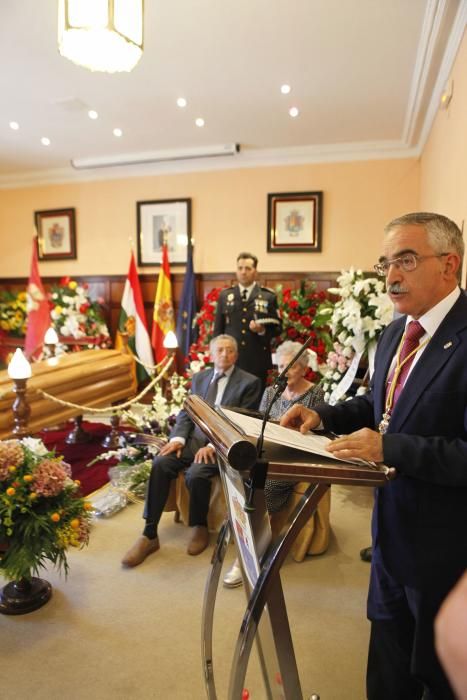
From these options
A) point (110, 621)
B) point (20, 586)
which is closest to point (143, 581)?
point (110, 621)

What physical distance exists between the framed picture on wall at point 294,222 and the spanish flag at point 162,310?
1.41 m

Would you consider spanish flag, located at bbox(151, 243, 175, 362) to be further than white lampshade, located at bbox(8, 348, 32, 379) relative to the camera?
Yes

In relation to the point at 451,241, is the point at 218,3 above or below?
above

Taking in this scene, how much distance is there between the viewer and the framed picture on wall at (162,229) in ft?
21.4

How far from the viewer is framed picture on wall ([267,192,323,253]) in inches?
235

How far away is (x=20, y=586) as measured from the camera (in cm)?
236

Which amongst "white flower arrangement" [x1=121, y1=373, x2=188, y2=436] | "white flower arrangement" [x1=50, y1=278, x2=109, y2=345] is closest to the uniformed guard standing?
"white flower arrangement" [x1=121, y1=373, x2=188, y2=436]

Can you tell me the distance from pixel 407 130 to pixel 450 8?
2252 millimetres

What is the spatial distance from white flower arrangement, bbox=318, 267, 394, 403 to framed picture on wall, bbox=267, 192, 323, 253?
258cm

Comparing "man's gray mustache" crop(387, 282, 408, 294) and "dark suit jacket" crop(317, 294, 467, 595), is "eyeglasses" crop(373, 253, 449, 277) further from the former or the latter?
"dark suit jacket" crop(317, 294, 467, 595)

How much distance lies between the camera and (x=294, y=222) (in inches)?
238

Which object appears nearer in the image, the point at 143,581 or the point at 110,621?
the point at 110,621

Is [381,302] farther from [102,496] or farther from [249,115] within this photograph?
[249,115]

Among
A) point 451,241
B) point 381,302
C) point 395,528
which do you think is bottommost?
point 395,528
